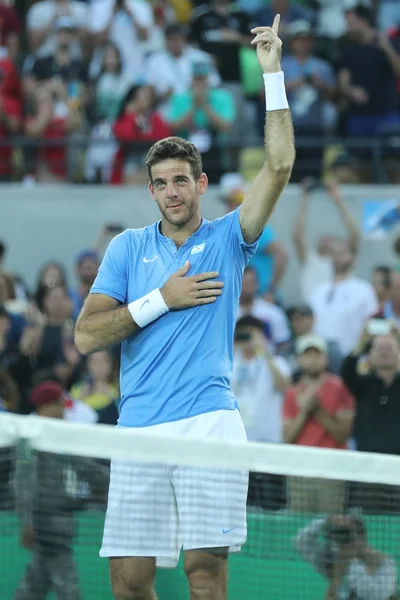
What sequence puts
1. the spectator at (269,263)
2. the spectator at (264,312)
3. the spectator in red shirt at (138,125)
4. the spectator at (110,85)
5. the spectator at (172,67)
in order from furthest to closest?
1. the spectator at (172,67)
2. the spectator at (110,85)
3. the spectator in red shirt at (138,125)
4. the spectator at (269,263)
5. the spectator at (264,312)

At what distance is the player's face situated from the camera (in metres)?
5.84

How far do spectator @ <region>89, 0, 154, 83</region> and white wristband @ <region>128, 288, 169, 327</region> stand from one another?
10249 millimetres

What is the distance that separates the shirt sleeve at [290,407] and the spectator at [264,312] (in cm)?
192

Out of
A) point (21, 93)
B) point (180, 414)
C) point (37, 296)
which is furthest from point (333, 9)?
point (180, 414)

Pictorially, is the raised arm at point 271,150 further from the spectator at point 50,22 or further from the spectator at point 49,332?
the spectator at point 50,22

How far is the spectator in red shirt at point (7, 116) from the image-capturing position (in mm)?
15062

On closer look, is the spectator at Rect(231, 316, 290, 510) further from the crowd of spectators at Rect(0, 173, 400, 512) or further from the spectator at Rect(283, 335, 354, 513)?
the spectator at Rect(283, 335, 354, 513)

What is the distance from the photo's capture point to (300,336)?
1184 cm

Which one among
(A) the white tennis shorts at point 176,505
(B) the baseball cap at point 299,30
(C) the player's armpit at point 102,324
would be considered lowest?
(A) the white tennis shorts at point 176,505

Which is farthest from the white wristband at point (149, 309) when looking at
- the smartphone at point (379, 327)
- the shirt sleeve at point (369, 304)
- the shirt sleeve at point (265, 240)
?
the shirt sleeve at point (265, 240)

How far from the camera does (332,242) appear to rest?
13.5 metres

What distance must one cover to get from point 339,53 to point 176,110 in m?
2.63

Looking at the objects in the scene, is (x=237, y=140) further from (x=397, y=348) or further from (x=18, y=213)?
(x=397, y=348)

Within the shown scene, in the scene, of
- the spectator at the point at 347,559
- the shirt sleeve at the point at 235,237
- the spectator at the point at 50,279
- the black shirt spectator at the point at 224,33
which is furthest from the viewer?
the black shirt spectator at the point at 224,33
